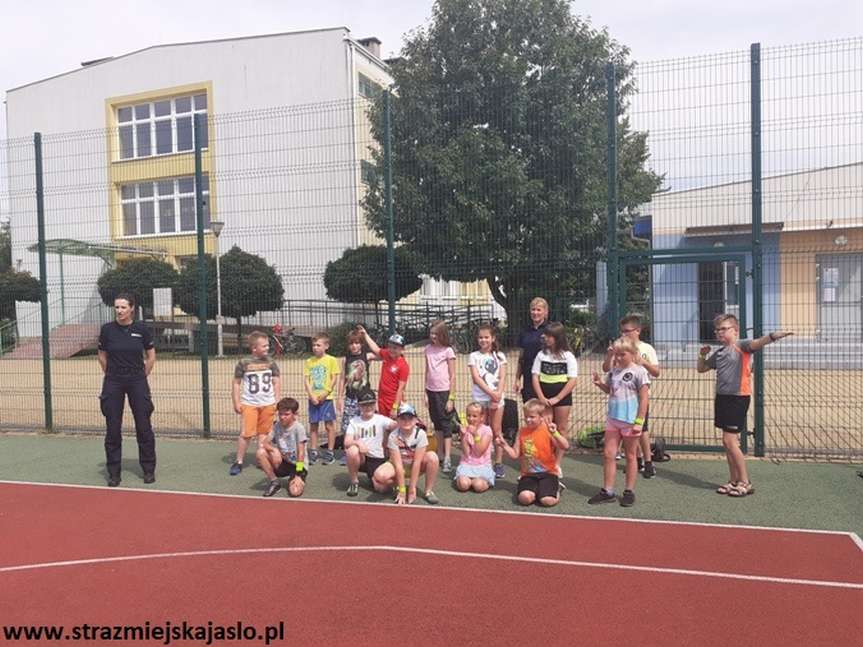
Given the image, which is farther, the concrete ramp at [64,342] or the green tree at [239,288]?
the concrete ramp at [64,342]

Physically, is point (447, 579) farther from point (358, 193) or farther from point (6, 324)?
point (6, 324)

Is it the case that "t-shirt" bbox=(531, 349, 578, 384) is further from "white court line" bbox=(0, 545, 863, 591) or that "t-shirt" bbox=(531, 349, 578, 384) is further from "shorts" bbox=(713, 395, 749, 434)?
"white court line" bbox=(0, 545, 863, 591)

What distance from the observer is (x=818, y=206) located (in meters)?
7.72

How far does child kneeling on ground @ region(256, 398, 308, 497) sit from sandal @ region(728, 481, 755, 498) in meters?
3.66

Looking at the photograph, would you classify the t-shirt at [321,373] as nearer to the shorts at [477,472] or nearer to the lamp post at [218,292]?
the shorts at [477,472]

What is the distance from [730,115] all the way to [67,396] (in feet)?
36.1

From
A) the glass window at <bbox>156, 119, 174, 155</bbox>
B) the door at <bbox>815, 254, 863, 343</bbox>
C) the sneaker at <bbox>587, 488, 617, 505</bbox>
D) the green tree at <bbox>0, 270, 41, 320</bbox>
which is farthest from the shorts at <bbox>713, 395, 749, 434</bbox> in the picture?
the glass window at <bbox>156, 119, 174, 155</bbox>

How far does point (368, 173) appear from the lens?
28.6 ft

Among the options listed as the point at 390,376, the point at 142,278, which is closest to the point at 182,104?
the point at 142,278

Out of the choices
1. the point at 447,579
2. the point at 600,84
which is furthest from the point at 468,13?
the point at 447,579

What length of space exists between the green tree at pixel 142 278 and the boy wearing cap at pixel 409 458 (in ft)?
17.3

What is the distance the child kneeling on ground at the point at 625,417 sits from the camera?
5.90 m

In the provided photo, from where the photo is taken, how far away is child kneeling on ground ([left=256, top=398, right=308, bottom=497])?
646 cm

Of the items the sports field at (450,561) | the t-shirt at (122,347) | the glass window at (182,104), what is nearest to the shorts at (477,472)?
the sports field at (450,561)
